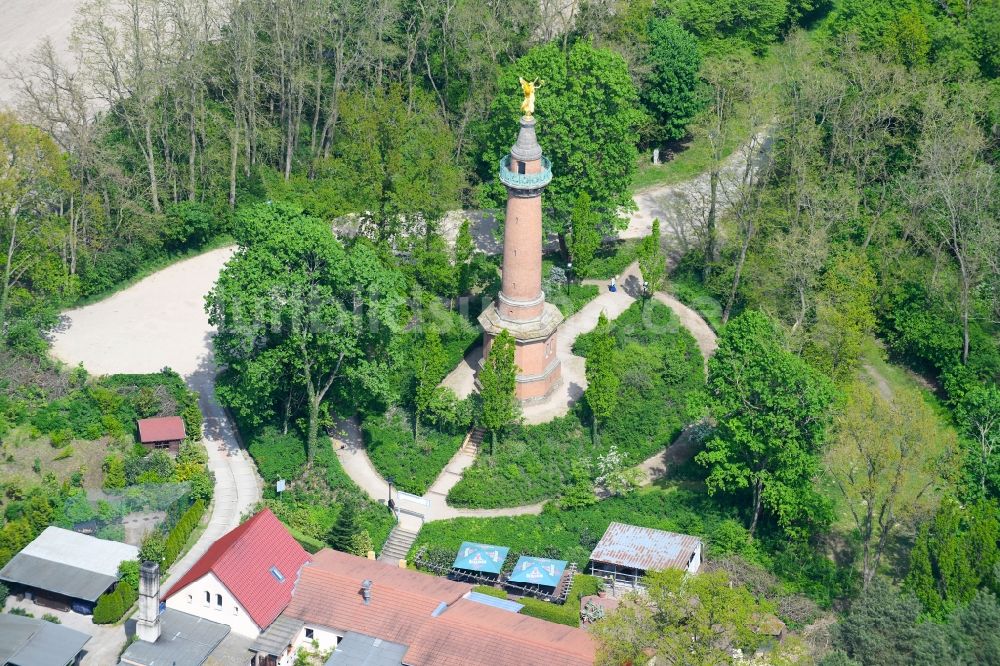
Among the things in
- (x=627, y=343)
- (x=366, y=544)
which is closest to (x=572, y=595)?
(x=366, y=544)

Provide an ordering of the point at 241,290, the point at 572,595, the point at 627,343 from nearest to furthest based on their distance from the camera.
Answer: the point at 572,595 → the point at 241,290 → the point at 627,343

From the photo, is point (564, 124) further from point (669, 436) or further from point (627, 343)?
point (669, 436)

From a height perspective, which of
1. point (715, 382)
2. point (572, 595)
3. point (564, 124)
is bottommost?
point (572, 595)

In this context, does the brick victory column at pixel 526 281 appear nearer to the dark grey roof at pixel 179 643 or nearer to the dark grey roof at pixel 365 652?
the dark grey roof at pixel 365 652

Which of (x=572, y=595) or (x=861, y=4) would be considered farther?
(x=861, y=4)

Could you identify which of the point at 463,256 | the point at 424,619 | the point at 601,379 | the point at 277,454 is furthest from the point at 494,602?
the point at 463,256

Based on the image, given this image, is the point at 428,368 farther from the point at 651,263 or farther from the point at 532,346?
the point at 651,263
